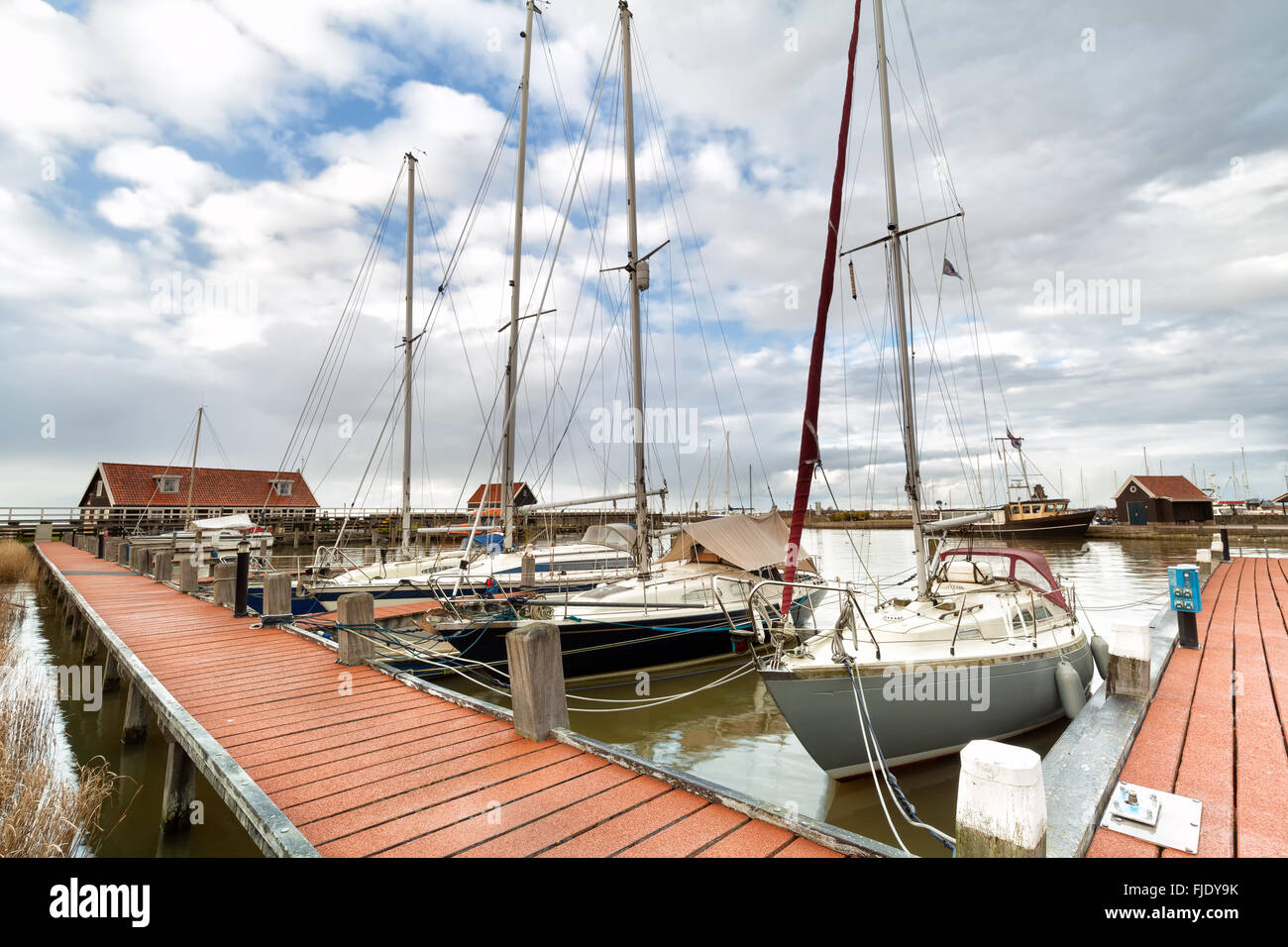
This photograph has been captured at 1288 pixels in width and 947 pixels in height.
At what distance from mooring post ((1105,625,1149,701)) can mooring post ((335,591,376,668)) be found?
9.46 meters

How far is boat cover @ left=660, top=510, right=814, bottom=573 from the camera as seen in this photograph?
14096 mm

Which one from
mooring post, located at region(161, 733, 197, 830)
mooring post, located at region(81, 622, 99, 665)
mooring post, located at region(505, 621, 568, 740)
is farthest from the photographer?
mooring post, located at region(81, 622, 99, 665)

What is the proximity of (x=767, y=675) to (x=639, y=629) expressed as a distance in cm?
571

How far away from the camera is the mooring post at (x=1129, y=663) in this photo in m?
6.50

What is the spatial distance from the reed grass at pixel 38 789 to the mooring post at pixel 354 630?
2.78 m

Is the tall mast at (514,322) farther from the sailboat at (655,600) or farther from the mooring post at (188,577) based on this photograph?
the mooring post at (188,577)

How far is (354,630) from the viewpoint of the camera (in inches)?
337

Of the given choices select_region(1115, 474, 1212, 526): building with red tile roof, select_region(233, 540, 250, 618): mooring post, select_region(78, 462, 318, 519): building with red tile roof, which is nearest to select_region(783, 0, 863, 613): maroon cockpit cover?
select_region(233, 540, 250, 618): mooring post

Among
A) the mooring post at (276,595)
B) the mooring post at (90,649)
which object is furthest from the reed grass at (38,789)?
the mooring post at (90,649)

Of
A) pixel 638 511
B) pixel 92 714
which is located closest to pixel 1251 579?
pixel 638 511

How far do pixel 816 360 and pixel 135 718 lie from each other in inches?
547

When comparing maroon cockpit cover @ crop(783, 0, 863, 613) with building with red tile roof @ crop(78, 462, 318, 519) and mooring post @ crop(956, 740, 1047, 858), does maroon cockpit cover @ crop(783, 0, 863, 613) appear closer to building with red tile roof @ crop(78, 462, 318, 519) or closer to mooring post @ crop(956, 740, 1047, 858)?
mooring post @ crop(956, 740, 1047, 858)

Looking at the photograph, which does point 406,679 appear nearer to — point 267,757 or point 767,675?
point 267,757

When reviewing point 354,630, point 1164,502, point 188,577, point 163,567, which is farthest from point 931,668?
point 1164,502
